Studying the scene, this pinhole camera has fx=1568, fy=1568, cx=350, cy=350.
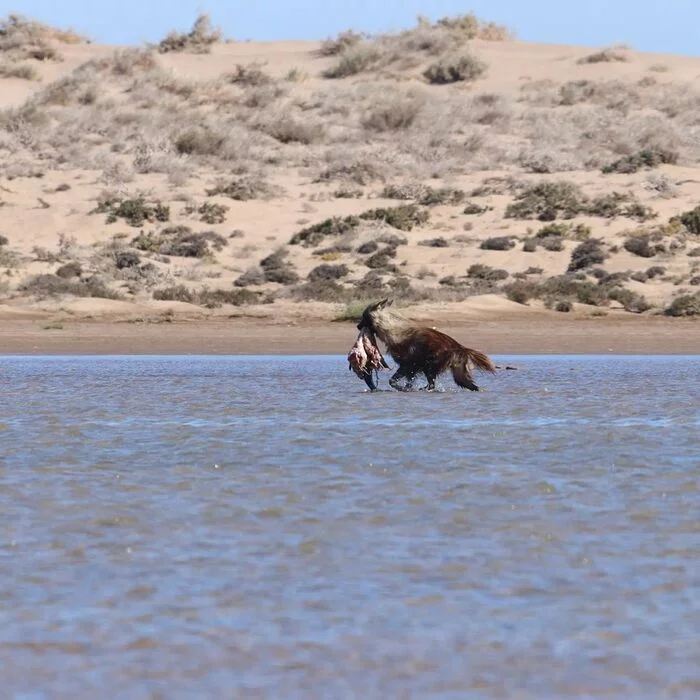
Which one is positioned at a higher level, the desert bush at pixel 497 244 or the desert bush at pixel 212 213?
the desert bush at pixel 212 213

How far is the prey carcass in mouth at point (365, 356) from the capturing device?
49.4ft

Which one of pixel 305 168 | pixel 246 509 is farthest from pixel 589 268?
pixel 246 509

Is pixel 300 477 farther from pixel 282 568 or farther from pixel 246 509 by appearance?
pixel 282 568

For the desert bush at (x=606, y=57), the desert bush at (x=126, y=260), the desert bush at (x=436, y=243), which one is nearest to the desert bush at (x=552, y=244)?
the desert bush at (x=436, y=243)

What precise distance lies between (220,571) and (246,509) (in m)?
1.59

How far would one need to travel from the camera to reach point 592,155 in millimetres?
40375

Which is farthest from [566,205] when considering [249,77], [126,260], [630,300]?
[249,77]

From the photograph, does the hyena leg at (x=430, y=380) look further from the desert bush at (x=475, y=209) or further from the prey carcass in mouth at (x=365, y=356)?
the desert bush at (x=475, y=209)

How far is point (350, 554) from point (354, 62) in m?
45.4

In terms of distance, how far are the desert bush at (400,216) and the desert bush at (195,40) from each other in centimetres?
2292

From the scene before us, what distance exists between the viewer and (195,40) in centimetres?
5500

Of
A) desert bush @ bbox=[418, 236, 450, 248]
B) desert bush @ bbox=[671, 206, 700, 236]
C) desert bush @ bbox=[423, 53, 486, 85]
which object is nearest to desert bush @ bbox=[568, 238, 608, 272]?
desert bush @ bbox=[671, 206, 700, 236]

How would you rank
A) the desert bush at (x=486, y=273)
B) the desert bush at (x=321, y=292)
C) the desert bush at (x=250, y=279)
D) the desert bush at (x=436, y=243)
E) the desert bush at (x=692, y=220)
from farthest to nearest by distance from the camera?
the desert bush at (x=692, y=220), the desert bush at (x=436, y=243), the desert bush at (x=250, y=279), the desert bush at (x=486, y=273), the desert bush at (x=321, y=292)

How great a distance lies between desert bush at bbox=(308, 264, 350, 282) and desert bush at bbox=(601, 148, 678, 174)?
11764 millimetres
